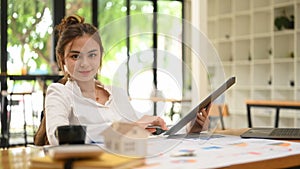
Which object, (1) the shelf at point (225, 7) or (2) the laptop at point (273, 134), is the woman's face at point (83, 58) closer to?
(2) the laptop at point (273, 134)

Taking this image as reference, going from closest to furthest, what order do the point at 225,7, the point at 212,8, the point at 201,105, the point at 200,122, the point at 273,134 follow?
the point at 201,105
the point at 200,122
the point at 273,134
the point at 225,7
the point at 212,8

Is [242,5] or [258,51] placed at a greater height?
[242,5]

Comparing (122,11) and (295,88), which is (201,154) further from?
(122,11)

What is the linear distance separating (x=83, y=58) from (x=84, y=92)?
7.0 inches

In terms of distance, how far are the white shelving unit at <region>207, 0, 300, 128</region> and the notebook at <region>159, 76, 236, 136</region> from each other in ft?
15.8

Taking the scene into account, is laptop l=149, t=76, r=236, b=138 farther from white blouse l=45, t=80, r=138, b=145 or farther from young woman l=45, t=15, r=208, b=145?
white blouse l=45, t=80, r=138, b=145

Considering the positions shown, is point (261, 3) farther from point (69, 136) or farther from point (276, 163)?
point (69, 136)

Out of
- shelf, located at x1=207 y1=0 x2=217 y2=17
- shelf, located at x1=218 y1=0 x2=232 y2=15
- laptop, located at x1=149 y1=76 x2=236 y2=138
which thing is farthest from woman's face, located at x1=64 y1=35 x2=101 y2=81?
shelf, located at x1=207 y1=0 x2=217 y2=17

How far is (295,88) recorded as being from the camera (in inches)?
245

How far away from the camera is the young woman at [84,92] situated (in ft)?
5.42

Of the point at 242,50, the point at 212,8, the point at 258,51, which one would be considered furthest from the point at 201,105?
the point at 212,8

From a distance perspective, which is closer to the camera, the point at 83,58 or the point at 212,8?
the point at 83,58

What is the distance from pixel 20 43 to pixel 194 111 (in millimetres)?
5551

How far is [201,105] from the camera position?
164 centimetres
